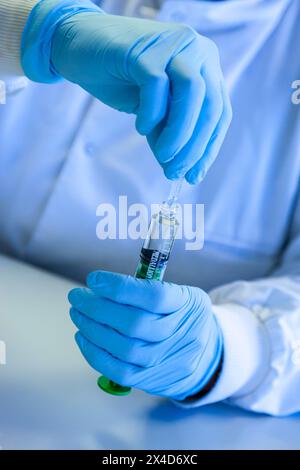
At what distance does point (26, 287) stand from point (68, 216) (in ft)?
0.56

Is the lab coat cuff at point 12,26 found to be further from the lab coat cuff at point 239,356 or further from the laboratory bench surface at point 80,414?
the lab coat cuff at point 239,356

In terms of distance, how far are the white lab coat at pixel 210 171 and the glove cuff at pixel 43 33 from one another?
24 centimetres

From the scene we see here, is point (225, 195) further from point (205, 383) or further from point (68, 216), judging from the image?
point (205, 383)

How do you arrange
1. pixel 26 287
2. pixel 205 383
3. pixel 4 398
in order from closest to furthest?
pixel 4 398, pixel 205 383, pixel 26 287

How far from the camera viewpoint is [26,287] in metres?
1.26

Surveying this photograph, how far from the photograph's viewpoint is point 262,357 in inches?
40.3

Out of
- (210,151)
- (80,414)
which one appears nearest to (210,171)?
(210,151)

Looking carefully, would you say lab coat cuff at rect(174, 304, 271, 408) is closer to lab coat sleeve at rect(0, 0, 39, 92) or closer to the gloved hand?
the gloved hand

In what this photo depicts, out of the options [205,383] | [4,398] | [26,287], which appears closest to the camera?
[4,398]

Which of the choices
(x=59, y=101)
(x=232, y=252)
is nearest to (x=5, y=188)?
(x=59, y=101)

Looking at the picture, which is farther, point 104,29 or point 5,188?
point 5,188

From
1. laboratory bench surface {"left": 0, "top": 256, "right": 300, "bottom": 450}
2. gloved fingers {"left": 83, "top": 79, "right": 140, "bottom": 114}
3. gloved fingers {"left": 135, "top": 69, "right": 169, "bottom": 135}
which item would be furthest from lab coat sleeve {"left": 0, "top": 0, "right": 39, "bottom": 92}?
laboratory bench surface {"left": 0, "top": 256, "right": 300, "bottom": 450}

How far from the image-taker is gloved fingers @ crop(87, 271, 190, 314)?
87cm

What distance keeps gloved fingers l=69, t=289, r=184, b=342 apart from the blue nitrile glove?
0.65ft
